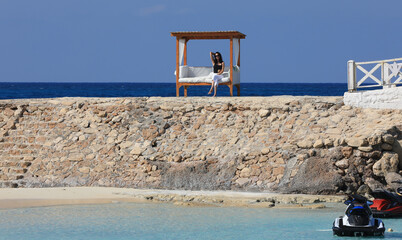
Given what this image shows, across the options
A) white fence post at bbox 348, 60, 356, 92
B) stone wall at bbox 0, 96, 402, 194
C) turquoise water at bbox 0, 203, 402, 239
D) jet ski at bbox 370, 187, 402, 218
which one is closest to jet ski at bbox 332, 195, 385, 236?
turquoise water at bbox 0, 203, 402, 239

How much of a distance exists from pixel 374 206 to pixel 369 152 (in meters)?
2.59

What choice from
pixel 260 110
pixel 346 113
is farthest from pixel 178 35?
pixel 346 113

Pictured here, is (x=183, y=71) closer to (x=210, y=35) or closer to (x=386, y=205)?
(x=210, y=35)

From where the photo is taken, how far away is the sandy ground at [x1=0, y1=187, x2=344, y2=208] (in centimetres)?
1463

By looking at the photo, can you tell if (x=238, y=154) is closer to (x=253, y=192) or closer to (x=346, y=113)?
(x=253, y=192)

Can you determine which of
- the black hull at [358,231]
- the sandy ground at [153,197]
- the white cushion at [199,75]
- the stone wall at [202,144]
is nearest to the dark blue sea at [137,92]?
the white cushion at [199,75]

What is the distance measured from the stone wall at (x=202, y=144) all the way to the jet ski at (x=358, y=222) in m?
4.11

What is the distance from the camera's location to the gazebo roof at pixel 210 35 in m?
20.3

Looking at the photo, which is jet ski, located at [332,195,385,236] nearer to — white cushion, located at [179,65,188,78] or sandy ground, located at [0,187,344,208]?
sandy ground, located at [0,187,344,208]

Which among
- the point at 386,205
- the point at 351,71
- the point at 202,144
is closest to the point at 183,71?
the point at 202,144

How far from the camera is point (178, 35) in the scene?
68.4ft

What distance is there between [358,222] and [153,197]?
17.4 feet

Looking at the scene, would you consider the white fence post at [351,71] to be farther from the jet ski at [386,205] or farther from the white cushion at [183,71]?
the jet ski at [386,205]

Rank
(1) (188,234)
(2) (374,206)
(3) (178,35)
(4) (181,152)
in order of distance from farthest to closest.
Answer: (3) (178,35) < (4) (181,152) < (2) (374,206) < (1) (188,234)
